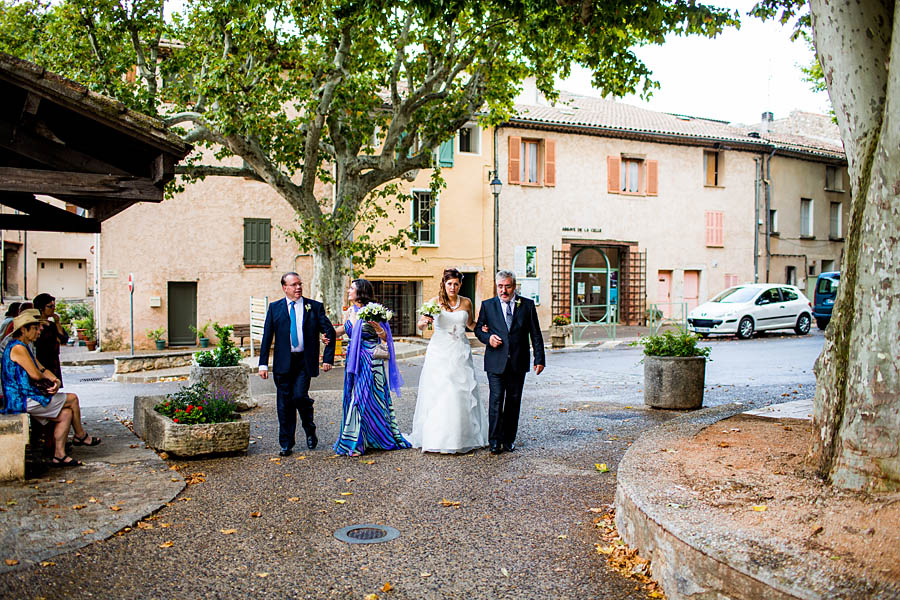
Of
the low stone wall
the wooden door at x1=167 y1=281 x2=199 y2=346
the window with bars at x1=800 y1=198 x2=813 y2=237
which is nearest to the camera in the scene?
the low stone wall

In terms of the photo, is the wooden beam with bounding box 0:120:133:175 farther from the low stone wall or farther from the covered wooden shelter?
the low stone wall

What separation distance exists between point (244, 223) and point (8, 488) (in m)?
20.1

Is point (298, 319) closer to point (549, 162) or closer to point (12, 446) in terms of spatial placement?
point (12, 446)

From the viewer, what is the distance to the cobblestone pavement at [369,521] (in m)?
4.44

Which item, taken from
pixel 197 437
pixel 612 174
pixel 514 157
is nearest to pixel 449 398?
pixel 197 437

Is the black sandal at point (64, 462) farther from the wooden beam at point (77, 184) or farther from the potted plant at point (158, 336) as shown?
the potted plant at point (158, 336)

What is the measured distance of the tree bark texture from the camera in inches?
190

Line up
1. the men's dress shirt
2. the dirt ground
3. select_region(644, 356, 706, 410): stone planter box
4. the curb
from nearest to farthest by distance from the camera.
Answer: the curb, the dirt ground, the men's dress shirt, select_region(644, 356, 706, 410): stone planter box

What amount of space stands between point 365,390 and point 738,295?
68.6 feet

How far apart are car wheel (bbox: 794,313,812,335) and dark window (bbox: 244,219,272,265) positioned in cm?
1736

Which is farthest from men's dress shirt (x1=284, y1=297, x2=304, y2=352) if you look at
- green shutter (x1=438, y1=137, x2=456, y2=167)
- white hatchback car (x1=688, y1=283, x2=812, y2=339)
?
green shutter (x1=438, y1=137, x2=456, y2=167)

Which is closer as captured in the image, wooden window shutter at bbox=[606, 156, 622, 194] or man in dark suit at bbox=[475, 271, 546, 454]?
man in dark suit at bbox=[475, 271, 546, 454]

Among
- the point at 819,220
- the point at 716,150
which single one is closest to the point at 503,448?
the point at 716,150

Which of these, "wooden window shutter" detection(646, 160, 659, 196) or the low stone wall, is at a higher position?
"wooden window shutter" detection(646, 160, 659, 196)
